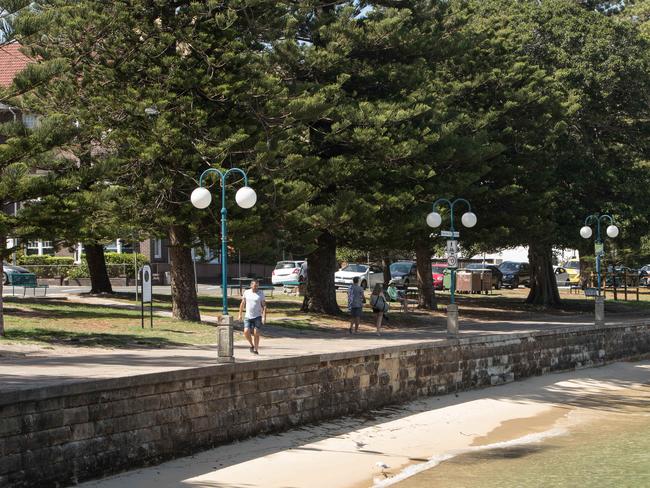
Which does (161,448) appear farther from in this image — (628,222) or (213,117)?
(628,222)

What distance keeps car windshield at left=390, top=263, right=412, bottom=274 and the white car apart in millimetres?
709

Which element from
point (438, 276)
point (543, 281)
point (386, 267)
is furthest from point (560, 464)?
point (438, 276)

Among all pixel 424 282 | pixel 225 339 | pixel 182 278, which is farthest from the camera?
pixel 424 282

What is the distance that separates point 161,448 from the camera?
15344 millimetres

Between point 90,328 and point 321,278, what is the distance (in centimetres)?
1031

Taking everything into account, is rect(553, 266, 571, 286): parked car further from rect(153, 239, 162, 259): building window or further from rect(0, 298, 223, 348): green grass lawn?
rect(0, 298, 223, 348): green grass lawn

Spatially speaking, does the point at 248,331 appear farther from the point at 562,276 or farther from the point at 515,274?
the point at 562,276

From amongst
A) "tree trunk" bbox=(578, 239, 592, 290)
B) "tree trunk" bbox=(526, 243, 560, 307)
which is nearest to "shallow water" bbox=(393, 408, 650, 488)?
"tree trunk" bbox=(526, 243, 560, 307)

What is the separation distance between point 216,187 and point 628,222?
74.1ft

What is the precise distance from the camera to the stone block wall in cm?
1295

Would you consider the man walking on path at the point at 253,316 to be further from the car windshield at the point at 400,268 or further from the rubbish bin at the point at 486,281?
the rubbish bin at the point at 486,281

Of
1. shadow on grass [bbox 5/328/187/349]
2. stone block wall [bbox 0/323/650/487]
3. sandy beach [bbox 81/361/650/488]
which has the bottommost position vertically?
sandy beach [bbox 81/361/650/488]

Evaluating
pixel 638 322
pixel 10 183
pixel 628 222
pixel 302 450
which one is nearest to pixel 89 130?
pixel 10 183

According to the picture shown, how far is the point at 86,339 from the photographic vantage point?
76.2 feet
